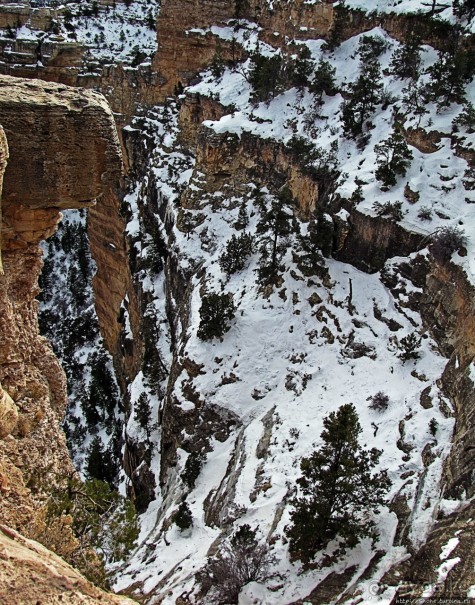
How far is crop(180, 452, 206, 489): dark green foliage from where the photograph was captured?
2509 centimetres

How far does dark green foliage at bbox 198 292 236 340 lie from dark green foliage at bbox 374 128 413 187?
36.6 feet

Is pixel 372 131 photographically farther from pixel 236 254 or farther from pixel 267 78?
pixel 236 254

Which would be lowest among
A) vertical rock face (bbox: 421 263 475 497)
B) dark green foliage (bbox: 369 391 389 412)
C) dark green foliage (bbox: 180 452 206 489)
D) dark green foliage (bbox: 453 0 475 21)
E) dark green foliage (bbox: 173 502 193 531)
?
dark green foliage (bbox: 180 452 206 489)

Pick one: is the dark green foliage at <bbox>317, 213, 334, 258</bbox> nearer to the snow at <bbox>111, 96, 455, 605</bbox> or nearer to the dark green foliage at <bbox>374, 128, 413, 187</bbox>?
the snow at <bbox>111, 96, 455, 605</bbox>

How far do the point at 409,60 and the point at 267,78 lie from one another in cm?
1128

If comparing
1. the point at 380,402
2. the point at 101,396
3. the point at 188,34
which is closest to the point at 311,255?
the point at 380,402

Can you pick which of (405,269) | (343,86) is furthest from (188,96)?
(405,269)

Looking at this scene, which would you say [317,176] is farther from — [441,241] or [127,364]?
[127,364]

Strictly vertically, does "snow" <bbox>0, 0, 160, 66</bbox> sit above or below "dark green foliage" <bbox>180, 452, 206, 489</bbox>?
above

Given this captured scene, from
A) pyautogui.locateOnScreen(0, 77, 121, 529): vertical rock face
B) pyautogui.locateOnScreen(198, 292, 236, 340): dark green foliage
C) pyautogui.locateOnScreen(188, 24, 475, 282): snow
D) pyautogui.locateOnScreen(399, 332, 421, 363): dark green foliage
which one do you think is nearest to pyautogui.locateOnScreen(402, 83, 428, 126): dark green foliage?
pyautogui.locateOnScreen(188, 24, 475, 282): snow

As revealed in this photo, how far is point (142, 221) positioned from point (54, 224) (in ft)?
132

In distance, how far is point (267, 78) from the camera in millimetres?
42969

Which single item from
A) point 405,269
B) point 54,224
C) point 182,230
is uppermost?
point 54,224

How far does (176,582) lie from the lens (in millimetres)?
18688
